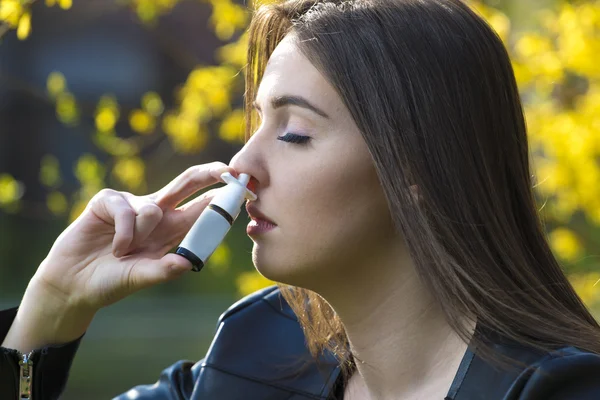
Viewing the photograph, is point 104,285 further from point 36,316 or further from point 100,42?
point 100,42

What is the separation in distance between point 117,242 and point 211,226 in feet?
1.06

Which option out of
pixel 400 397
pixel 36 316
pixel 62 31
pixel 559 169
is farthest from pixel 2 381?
pixel 62 31

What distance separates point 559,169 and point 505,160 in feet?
5.80

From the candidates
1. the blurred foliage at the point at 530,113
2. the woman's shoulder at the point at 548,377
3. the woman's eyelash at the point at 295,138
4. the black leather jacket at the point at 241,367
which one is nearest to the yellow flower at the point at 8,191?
the blurred foliage at the point at 530,113

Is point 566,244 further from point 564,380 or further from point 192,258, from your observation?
point 192,258

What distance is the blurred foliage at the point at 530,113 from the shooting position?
3.63m

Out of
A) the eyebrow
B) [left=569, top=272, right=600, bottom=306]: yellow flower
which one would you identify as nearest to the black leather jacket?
the eyebrow

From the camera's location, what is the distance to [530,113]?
4055 millimetres

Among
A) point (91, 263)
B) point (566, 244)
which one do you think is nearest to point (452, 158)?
point (91, 263)

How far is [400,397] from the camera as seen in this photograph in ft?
7.34

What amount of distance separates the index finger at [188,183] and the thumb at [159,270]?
20 centimetres

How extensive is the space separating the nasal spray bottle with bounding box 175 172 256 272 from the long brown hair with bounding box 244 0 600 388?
1.02 ft

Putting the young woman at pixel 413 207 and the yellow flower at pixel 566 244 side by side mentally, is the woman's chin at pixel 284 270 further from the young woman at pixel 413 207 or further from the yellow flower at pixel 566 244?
the yellow flower at pixel 566 244

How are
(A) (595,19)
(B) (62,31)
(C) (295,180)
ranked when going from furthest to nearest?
(B) (62,31), (A) (595,19), (C) (295,180)
